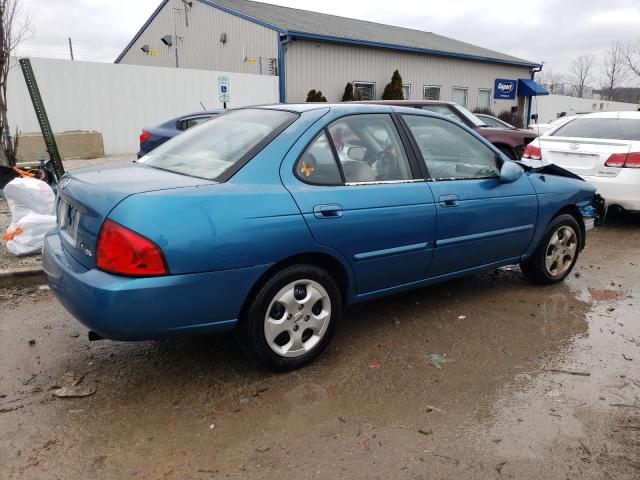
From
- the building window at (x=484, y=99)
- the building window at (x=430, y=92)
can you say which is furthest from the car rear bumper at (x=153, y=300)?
the building window at (x=484, y=99)

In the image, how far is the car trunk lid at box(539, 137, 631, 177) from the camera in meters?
6.95

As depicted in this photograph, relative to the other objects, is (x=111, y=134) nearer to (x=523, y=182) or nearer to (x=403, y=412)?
(x=523, y=182)

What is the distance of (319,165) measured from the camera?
3.25 m

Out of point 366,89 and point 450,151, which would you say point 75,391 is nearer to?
point 450,151

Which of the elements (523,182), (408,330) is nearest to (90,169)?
(408,330)

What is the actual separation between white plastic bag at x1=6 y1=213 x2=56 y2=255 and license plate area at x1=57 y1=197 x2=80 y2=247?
78.6 inches

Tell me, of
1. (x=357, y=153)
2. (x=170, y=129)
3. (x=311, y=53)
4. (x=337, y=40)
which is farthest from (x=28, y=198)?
(x=337, y=40)

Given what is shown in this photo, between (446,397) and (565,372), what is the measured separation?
2.91 feet

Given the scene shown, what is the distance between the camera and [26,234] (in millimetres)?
5105

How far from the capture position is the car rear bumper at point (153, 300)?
8.50 ft

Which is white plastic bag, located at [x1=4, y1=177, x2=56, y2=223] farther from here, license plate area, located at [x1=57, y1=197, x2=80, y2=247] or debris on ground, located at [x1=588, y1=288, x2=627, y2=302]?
debris on ground, located at [x1=588, y1=288, x2=627, y2=302]

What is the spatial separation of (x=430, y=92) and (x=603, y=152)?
17.6 meters

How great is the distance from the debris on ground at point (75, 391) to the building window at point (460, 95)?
79.2 feet

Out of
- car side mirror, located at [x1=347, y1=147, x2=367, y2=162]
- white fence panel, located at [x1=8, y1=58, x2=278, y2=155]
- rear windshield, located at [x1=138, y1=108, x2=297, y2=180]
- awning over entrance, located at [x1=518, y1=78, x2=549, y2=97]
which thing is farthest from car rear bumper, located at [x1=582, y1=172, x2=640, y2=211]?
awning over entrance, located at [x1=518, y1=78, x2=549, y2=97]
